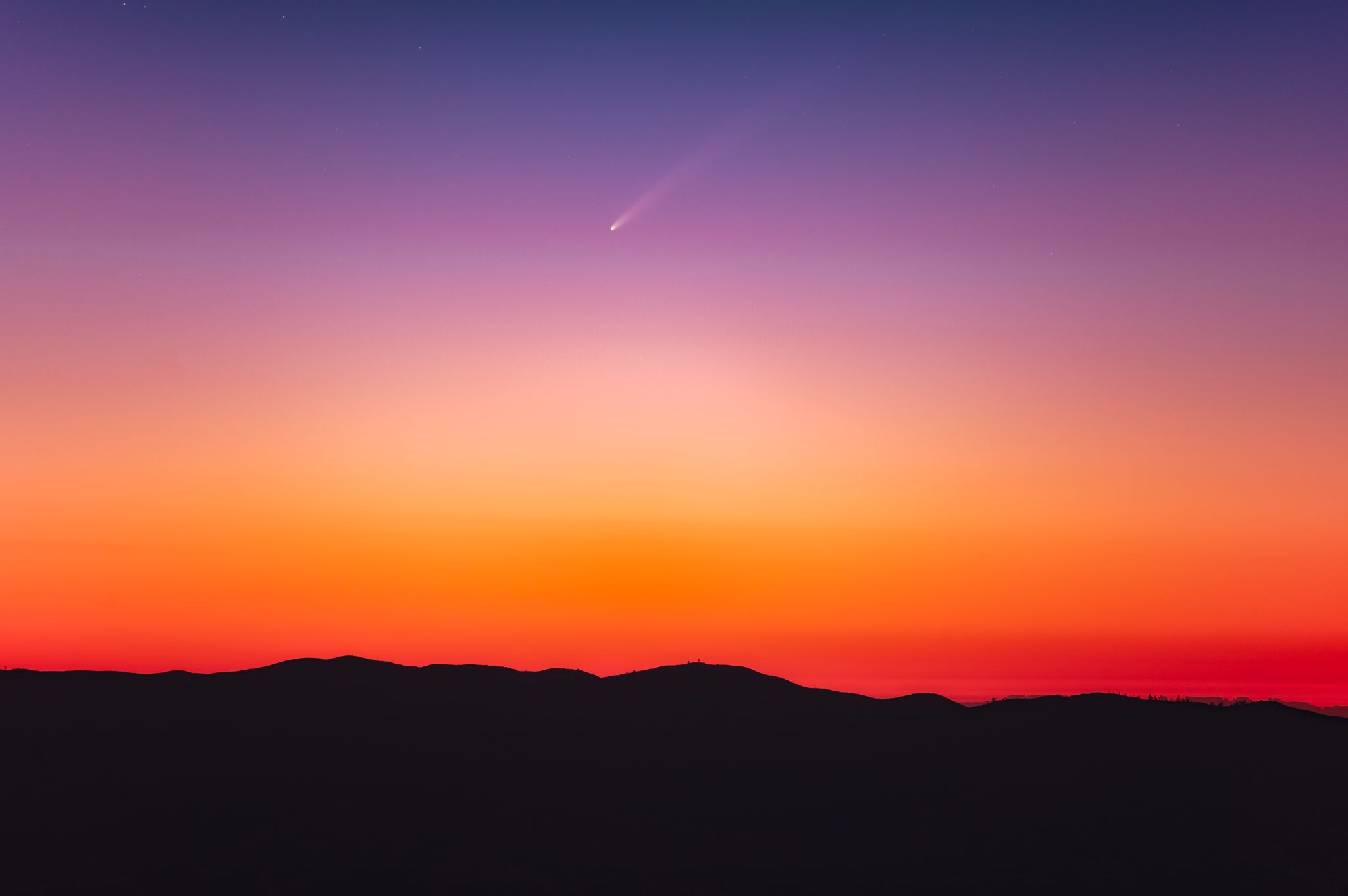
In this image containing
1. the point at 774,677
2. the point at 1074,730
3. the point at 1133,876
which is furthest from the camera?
the point at 774,677

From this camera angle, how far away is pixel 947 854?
9512cm

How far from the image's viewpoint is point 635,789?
108938mm

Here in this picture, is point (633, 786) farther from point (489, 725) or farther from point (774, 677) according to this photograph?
point (774, 677)

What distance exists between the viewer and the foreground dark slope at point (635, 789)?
90.1m

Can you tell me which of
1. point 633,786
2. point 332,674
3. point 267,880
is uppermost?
point 332,674

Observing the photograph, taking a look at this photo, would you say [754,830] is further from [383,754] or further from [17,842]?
[17,842]

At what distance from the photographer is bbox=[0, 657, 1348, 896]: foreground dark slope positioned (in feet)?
296

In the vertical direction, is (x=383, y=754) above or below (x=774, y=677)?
below

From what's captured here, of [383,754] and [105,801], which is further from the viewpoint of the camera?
[383,754]

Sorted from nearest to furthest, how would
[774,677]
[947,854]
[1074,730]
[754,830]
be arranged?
[947,854]
[754,830]
[1074,730]
[774,677]

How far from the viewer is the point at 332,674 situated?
122 metres

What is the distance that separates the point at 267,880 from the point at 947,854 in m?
46.1

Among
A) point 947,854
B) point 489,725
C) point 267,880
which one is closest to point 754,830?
point 947,854

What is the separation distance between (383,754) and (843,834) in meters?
37.0
